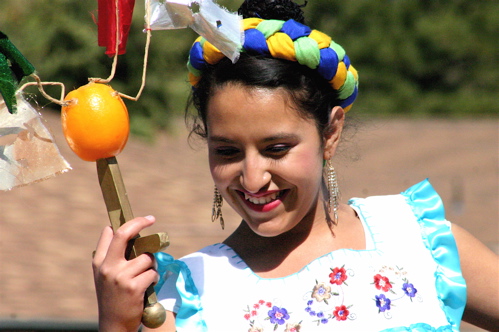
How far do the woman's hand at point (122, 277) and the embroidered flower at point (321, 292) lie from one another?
0.59 meters

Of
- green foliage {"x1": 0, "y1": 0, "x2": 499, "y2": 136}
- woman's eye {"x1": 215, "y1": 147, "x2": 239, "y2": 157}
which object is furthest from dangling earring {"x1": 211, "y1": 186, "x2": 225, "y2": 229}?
green foliage {"x1": 0, "y1": 0, "x2": 499, "y2": 136}

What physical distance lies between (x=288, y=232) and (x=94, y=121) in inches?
35.1

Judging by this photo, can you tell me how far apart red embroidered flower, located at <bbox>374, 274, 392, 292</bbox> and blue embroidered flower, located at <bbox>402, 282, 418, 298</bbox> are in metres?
0.05

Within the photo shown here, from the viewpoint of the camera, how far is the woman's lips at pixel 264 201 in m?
2.04

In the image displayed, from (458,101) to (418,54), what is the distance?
6.08 feet

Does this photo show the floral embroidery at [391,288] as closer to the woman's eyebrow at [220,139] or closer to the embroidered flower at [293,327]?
the embroidered flower at [293,327]

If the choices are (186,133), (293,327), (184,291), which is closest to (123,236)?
(184,291)

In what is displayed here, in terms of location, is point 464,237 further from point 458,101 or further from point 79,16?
A: point 458,101

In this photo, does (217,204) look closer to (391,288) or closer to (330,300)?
(330,300)

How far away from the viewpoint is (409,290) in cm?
216

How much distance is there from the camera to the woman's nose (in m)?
1.97

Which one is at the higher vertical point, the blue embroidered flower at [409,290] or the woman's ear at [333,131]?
the woman's ear at [333,131]

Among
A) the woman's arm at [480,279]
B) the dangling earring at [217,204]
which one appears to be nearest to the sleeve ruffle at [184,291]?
the dangling earring at [217,204]

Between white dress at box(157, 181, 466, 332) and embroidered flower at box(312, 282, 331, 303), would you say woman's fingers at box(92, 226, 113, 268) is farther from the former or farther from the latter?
embroidered flower at box(312, 282, 331, 303)
